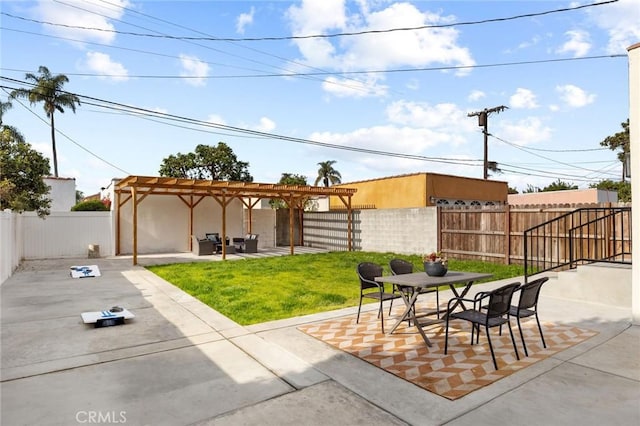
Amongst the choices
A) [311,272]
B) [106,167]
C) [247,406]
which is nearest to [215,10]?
[311,272]

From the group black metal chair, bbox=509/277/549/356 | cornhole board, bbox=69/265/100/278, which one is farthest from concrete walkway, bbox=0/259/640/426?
cornhole board, bbox=69/265/100/278

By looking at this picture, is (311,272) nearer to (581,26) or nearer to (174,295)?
(174,295)

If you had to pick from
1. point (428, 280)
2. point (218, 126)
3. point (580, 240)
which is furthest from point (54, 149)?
point (580, 240)

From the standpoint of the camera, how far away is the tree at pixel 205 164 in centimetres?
3041

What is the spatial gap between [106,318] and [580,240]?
8.26 meters

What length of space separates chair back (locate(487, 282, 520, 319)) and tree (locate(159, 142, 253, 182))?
29.4m

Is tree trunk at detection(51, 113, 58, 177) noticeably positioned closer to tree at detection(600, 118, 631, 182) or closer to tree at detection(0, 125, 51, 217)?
tree at detection(0, 125, 51, 217)

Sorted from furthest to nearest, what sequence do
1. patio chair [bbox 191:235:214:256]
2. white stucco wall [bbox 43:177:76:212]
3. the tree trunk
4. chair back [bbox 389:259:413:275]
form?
the tree trunk < white stucco wall [bbox 43:177:76:212] < patio chair [bbox 191:235:214:256] < chair back [bbox 389:259:413:275]

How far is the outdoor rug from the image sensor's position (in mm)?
3195

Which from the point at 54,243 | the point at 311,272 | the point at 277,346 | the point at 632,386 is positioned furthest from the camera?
the point at 54,243

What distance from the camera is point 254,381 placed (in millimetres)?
3166

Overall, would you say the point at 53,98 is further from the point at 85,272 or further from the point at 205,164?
the point at 85,272

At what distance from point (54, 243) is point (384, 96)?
49.8 feet

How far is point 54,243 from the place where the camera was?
43.7 feet
